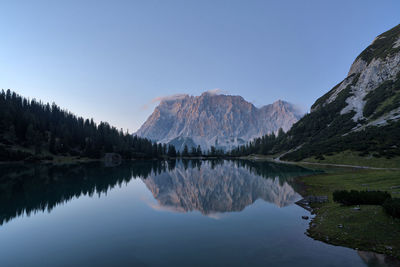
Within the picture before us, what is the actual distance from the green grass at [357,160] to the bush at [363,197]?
253ft

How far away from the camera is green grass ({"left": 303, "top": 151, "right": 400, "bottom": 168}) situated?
8674 centimetres

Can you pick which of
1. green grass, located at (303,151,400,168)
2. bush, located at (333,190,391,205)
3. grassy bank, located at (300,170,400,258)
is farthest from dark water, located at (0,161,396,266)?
green grass, located at (303,151,400,168)

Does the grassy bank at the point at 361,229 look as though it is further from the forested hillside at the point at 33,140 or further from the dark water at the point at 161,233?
the forested hillside at the point at 33,140

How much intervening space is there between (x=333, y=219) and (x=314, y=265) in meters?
9.91

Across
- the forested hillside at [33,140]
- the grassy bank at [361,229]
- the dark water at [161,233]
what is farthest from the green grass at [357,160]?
the forested hillside at [33,140]

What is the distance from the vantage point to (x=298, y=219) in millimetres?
28391

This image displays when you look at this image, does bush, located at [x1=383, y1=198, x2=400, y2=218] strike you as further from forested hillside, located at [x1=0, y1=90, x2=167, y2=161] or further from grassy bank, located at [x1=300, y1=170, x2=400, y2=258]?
forested hillside, located at [x1=0, y1=90, x2=167, y2=161]

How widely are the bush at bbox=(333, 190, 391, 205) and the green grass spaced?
77.1 m

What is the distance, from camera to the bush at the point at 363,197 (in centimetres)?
2459

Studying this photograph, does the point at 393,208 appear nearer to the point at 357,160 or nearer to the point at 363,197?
the point at 363,197

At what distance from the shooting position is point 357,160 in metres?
104

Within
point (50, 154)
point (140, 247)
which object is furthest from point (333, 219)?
point (50, 154)

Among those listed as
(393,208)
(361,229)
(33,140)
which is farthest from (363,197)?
(33,140)

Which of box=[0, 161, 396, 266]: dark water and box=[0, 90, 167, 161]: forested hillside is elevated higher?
box=[0, 90, 167, 161]: forested hillside
